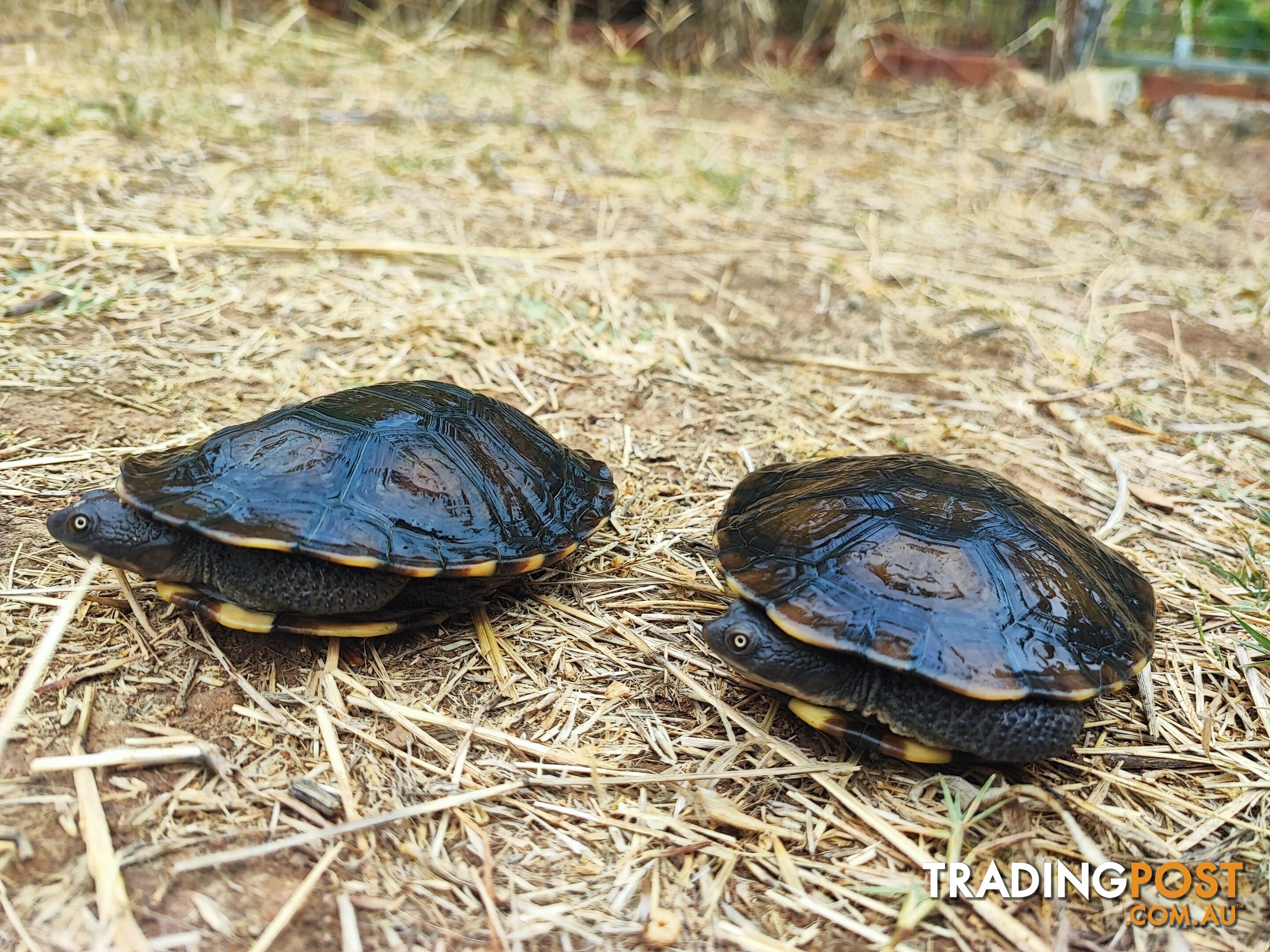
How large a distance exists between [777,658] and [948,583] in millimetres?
445

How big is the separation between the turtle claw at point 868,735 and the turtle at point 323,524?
78 cm

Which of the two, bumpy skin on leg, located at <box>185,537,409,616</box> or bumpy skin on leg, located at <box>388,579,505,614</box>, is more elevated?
bumpy skin on leg, located at <box>185,537,409,616</box>

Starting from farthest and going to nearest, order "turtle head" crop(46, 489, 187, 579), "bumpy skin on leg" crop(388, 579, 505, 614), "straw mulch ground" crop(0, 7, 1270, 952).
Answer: "bumpy skin on leg" crop(388, 579, 505, 614) < "turtle head" crop(46, 489, 187, 579) < "straw mulch ground" crop(0, 7, 1270, 952)

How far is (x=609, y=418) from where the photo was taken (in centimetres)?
340

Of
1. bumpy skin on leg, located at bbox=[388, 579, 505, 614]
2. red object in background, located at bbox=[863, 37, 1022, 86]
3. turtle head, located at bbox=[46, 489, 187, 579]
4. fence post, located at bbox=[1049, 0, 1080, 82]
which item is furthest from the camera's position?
red object in background, located at bbox=[863, 37, 1022, 86]

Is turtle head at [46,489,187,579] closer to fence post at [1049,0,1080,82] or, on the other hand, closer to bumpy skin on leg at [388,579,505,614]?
bumpy skin on leg at [388,579,505,614]

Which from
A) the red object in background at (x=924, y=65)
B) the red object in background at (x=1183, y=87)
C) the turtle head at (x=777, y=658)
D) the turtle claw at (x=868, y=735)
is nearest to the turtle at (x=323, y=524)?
the turtle head at (x=777, y=658)

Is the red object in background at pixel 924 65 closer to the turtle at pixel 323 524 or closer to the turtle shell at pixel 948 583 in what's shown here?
the turtle shell at pixel 948 583

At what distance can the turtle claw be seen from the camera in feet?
6.67

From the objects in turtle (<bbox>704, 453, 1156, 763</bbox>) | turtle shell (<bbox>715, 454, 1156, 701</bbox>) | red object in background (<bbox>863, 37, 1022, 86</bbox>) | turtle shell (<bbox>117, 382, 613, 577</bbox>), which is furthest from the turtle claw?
red object in background (<bbox>863, 37, 1022, 86</bbox>)

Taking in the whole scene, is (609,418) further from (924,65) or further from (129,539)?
(924,65)

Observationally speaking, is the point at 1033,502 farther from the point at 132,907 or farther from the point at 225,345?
the point at 225,345

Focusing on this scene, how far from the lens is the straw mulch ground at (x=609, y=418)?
1778mm

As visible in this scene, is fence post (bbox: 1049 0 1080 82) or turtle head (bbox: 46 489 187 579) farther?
fence post (bbox: 1049 0 1080 82)
